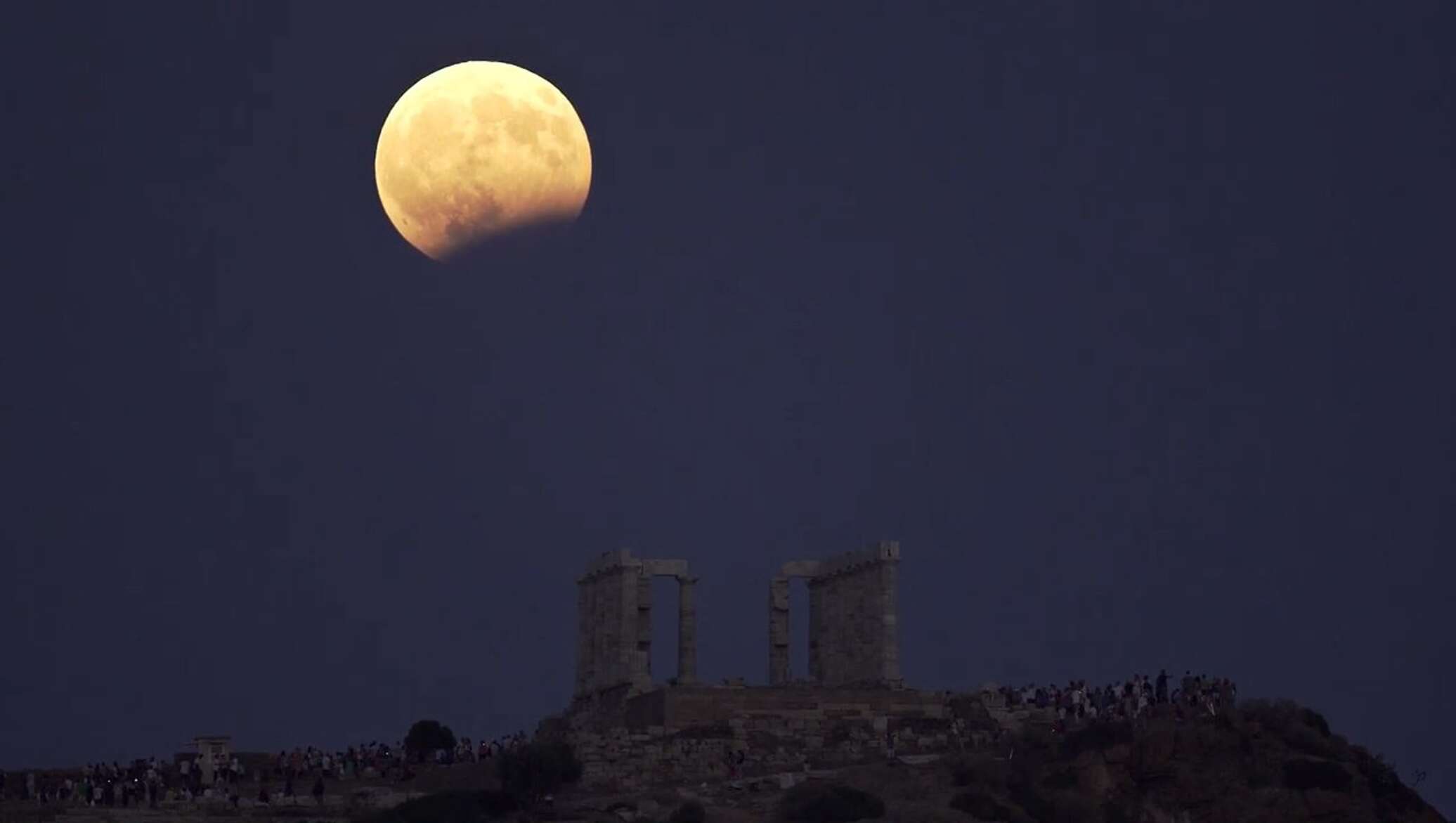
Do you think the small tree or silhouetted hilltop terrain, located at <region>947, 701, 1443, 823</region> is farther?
the small tree

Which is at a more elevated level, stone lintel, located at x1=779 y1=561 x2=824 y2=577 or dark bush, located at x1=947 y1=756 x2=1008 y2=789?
stone lintel, located at x1=779 y1=561 x2=824 y2=577

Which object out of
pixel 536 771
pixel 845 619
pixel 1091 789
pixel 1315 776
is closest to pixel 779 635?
pixel 845 619

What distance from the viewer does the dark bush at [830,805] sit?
64.9 meters

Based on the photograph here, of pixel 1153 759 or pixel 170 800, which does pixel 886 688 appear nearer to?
pixel 1153 759

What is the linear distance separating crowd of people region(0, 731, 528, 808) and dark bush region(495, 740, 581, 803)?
3828 mm

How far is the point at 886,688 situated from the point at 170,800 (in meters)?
20.9

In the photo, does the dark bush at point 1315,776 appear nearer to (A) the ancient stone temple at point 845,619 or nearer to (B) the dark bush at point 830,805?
(B) the dark bush at point 830,805

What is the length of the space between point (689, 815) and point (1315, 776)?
15692 millimetres

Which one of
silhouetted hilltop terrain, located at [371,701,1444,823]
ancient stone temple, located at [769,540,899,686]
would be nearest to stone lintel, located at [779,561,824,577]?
ancient stone temple, located at [769,540,899,686]

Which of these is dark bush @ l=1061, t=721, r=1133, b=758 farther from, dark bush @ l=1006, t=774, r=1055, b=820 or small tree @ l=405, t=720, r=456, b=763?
small tree @ l=405, t=720, r=456, b=763

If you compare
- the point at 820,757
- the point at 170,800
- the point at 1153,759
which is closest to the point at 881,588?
the point at 820,757

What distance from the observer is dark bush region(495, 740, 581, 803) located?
7025 cm

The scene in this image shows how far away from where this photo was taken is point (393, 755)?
3172 inches

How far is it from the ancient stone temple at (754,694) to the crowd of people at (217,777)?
3839 mm
